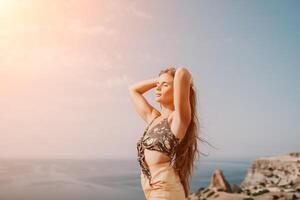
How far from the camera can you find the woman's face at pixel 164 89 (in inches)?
121

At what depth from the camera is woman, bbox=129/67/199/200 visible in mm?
2861

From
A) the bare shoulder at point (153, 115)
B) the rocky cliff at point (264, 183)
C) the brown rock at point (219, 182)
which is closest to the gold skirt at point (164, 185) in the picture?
the bare shoulder at point (153, 115)

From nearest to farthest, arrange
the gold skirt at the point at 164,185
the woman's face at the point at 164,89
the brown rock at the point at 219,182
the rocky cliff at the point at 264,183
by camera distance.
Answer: the gold skirt at the point at 164,185, the woman's face at the point at 164,89, the rocky cliff at the point at 264,183, the brown rock at the point at 219,182

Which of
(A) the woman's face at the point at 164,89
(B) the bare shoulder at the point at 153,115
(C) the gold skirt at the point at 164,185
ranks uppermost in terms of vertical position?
(A) the woman's face at the point at 164,89

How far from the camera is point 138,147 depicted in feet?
10.1

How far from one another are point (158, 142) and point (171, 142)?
0.08 m

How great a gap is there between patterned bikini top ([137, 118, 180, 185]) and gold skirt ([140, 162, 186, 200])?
2.2 inches

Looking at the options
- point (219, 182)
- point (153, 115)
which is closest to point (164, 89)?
point (153, 115)

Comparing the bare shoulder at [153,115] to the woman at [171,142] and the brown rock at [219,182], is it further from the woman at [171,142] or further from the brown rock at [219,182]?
the brown rock at [219,182]

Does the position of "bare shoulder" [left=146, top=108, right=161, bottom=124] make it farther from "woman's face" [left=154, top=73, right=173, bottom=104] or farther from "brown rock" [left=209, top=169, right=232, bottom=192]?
"brown rock" [left=209, top=169, right=232, bottom=192]

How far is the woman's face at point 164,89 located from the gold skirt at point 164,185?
44 cm

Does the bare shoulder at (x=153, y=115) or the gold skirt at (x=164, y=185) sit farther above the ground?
the bare shoulder at (x=153, y=115)

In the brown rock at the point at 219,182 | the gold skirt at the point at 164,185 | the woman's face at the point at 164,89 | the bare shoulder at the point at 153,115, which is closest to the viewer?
the gold skirt at the point at 164,185

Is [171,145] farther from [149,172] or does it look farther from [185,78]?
[185,78]
